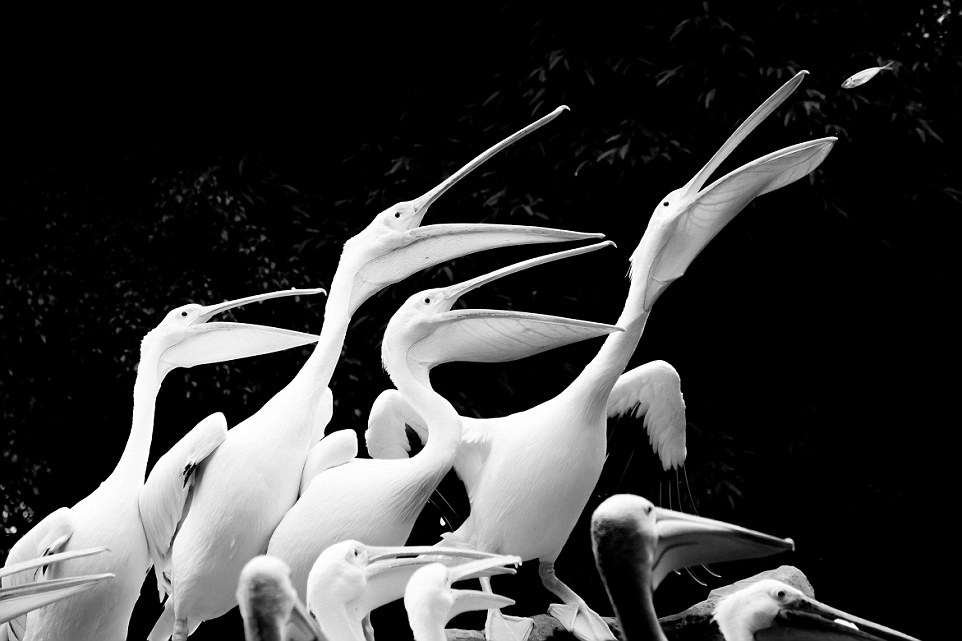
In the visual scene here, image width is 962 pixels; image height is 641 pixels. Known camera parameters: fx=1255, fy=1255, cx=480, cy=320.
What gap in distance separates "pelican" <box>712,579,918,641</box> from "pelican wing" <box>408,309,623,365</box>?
1.29 meters

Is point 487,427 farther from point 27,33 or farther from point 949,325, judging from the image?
point 27,33

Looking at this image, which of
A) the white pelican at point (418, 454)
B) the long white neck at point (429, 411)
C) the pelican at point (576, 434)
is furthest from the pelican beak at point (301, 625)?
the pelican at point (576, 434)

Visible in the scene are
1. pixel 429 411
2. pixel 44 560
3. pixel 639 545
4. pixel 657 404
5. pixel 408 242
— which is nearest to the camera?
pixel 639 545

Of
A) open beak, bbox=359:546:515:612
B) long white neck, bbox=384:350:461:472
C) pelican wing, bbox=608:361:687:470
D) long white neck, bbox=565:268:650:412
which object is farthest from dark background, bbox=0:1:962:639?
open beak, bbox=359:546:515:612

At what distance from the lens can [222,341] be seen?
457cm

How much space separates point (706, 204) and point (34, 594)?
2473 mm

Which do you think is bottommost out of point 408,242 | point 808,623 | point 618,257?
point 618,257

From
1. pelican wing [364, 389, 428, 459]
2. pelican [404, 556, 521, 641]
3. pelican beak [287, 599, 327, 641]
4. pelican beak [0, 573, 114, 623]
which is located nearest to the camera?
pelican beak [287, 599, 327, 641]

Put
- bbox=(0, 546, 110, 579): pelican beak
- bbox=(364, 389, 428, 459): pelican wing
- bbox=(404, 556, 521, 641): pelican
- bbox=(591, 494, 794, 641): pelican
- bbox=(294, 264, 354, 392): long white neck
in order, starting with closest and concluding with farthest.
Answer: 1. bbox=(591, 494, 794, 641): pelican
2. bbox=(404, 556, 521, 641): pelican
3. bbox=(0, 546, 110, 579): pelican beak
4. bbox=(294, 264, 354, 392): long white neck
5. bbox=(364, 389, 428, 459): pelican wing

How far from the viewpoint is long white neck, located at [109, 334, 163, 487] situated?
14.0 feet

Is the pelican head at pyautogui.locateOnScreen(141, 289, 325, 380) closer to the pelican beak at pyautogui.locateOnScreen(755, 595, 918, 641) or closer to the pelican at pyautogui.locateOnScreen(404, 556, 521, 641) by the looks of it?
the pelican at pyautogui.locateOnScreen(404, 556, 521, 641)

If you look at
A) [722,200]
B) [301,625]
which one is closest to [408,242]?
[722,200]

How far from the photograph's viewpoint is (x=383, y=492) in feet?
13.4

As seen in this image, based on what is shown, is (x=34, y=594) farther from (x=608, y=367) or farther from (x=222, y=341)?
(x=608, y=367)
